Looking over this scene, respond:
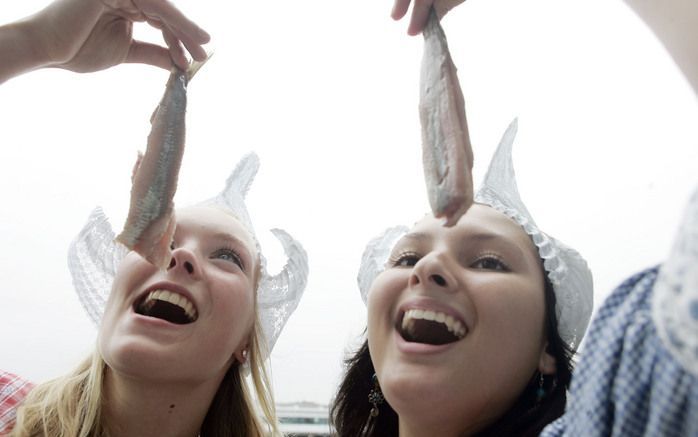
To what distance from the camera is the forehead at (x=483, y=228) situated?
165cm

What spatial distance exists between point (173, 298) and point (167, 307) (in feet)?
0.59

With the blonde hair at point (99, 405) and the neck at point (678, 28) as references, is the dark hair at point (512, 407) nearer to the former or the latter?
the blonde hair at point (99, 405)

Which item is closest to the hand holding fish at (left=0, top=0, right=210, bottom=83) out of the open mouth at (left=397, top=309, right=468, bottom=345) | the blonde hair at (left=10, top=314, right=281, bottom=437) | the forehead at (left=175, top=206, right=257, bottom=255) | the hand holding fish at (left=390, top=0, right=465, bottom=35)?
the forehead at (left=175, top=206, right=257, bottom=255)

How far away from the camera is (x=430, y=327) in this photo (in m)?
1.59

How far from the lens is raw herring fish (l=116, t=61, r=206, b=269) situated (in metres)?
1.42

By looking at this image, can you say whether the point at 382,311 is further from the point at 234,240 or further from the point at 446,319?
the point at 234,240

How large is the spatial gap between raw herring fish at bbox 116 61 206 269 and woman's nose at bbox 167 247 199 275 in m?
0.36

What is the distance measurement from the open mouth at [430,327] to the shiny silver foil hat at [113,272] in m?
0.96

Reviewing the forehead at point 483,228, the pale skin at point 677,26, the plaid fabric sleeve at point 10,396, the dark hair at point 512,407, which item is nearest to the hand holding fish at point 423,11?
the pale skin at point 677,26

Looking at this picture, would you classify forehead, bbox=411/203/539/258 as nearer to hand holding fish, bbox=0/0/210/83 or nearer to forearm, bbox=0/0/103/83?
hand holding fish, bbox=0/0/210/83

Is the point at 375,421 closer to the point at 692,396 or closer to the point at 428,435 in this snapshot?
the point at 428,435

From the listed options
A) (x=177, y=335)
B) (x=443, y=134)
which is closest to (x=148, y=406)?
(x=177, y=335)

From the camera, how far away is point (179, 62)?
164 cm

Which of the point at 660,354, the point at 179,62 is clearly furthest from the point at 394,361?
the point at 179,62
